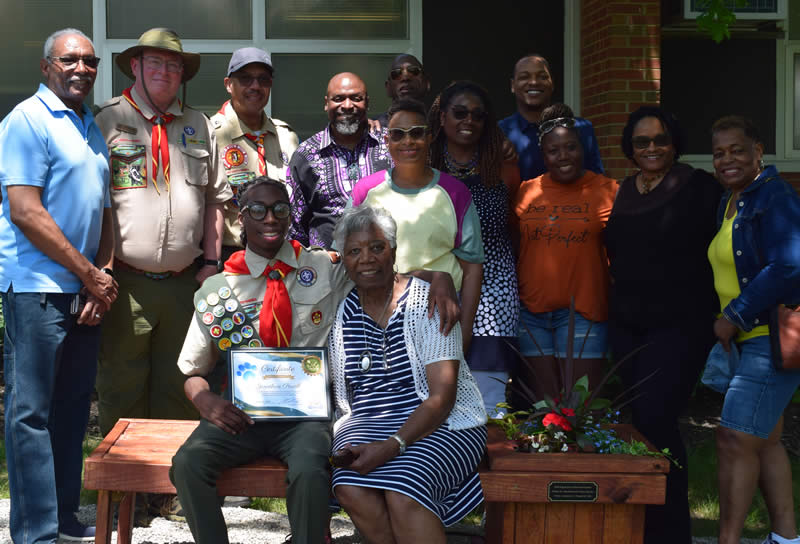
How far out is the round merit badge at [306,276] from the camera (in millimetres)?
4215

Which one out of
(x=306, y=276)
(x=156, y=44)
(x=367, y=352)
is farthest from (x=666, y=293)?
(x=156, y=44)

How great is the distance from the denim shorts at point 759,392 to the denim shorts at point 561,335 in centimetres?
73

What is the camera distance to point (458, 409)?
12.9 feet

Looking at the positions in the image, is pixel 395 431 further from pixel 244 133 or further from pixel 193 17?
pixel 193 17

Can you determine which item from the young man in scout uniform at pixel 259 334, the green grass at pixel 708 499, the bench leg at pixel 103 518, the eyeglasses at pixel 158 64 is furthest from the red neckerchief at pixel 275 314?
the green grass at pixel 708 499

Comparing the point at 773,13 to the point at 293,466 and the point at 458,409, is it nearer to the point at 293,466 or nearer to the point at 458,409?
the point at 458,409

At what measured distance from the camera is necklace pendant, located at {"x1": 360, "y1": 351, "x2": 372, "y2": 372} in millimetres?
3934

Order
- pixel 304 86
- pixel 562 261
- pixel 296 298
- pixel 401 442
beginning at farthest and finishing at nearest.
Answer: pixel 304 86
pixel 562 261
pixel 296 298
pixel 401 442

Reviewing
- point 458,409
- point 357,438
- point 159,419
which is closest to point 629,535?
point 458,409

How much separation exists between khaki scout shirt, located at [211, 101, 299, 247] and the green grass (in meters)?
3.01

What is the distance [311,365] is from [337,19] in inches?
185

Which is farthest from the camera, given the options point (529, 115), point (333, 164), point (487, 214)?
point (529, 115)

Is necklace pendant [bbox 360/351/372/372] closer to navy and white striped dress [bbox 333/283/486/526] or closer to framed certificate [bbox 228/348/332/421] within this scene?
navy and white striped dress [bbox 333/283/486/526]

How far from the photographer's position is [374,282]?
3924 mm
